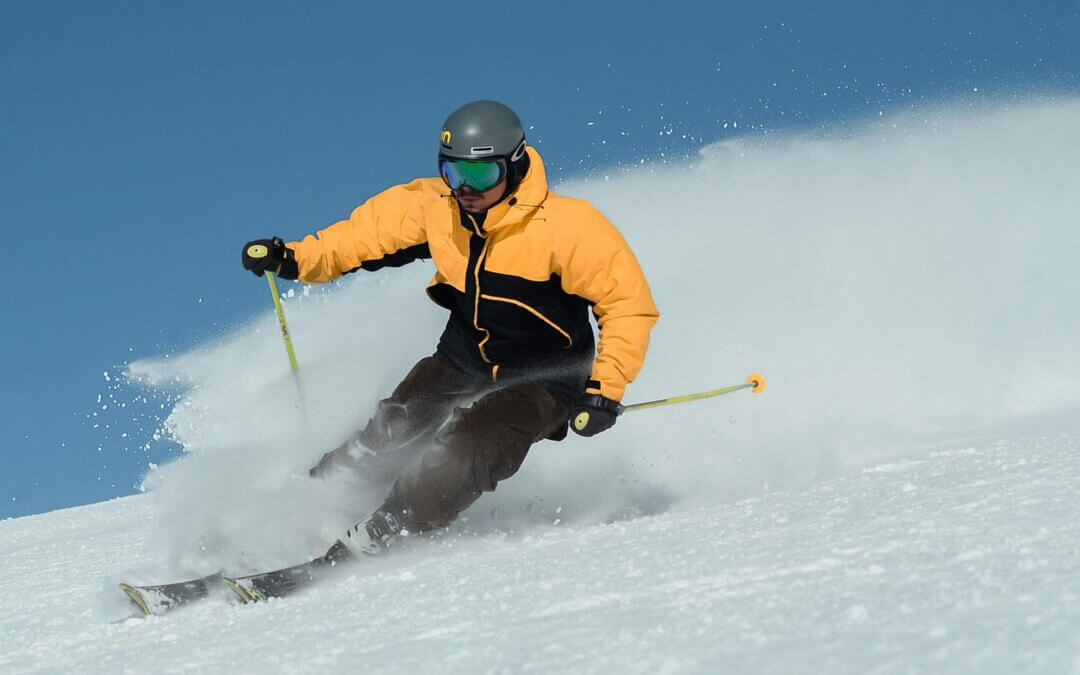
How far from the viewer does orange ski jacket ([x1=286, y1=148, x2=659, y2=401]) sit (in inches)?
177

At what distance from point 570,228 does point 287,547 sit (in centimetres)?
187

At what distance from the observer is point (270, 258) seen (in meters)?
5.00

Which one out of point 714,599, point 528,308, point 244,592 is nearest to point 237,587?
point 244,592

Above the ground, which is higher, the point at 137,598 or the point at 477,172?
the point at 477,172

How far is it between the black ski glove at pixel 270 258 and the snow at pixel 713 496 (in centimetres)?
77

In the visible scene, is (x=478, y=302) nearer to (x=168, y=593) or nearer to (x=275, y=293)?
(x=275, y=293)

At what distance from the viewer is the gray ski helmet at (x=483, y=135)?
4.34m

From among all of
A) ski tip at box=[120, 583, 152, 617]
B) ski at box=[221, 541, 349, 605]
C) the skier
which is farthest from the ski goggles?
ski tip at box=[120, 583, 152, 617]

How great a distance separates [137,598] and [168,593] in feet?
0.39

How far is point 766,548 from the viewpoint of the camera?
3.16 m

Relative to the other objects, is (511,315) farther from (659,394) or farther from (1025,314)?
(1025,314)

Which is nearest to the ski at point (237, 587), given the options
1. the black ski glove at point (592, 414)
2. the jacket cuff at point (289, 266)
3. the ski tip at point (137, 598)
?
the ski tip at point (137, 598)

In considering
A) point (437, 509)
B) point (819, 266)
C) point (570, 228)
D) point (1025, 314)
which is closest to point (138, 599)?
point (437, 509)

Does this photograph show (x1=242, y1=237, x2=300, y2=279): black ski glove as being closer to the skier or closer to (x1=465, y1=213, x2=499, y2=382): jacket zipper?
the skier
